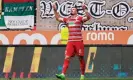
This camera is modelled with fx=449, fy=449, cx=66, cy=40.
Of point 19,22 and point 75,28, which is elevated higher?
point 75,28

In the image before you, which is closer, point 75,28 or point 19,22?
point 75,28

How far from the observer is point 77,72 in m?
14.1

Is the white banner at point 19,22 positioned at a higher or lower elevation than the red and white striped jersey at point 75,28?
lower

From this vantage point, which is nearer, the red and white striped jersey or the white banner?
the red and white striped jersey

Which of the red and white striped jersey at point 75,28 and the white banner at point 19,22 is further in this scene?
the white banner at point 19,22

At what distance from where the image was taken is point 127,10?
17719 mm

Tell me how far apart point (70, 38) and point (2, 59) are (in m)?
4.37

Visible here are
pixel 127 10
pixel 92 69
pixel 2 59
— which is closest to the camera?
pixel 92 69

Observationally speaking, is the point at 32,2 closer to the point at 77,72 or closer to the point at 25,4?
the point at 25,4

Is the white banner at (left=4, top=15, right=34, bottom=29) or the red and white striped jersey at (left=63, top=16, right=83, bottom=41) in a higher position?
the red and white striped jersey at (left=63, top=16, right=83, bottom=41)

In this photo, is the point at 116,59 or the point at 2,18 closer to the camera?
the point at 116,59

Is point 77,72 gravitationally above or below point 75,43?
below

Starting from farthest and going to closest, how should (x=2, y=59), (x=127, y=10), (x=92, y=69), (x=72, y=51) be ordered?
1. (x=127, y=10)
2. (x=2, y=59)
3. (x=92, y=69)
4. (x=72, y=51)

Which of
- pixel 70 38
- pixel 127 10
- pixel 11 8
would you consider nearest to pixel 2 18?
pixel 11 8
